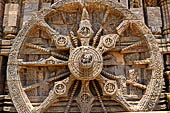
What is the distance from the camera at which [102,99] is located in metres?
5.56

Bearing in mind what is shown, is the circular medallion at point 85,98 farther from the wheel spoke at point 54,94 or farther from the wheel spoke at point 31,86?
the wheel spoke at point 31,86

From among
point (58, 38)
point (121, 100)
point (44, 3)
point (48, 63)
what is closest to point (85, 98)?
point (121, 100)

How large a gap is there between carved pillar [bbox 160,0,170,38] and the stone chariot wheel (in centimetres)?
89

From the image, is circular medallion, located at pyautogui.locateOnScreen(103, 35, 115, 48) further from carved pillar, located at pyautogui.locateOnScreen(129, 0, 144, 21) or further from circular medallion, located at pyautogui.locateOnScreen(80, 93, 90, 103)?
circular medallion, located at pyautogui.locateOnScreen(80, 93, 90, 103)

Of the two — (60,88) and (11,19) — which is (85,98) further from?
(11,19)

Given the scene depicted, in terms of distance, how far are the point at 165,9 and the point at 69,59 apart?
13.4ft

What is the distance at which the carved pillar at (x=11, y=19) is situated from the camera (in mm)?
6089

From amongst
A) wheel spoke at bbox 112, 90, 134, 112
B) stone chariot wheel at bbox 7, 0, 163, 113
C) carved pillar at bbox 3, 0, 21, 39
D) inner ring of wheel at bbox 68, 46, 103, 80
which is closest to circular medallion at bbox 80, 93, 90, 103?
stone chariot wheel at bbox 7, 0, 163, 113

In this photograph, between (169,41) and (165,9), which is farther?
(165,9)

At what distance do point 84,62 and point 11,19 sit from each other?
124 inches

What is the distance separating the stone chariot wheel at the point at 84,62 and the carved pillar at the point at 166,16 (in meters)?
0.89

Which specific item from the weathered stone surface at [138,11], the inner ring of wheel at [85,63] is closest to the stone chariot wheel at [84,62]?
the inner ring of wheel at [85,63]

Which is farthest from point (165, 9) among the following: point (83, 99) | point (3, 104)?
point (3, 104)

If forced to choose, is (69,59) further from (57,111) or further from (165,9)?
(165,9)
